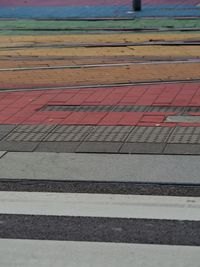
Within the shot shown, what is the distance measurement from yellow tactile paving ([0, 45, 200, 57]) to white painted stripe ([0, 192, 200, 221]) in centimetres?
841

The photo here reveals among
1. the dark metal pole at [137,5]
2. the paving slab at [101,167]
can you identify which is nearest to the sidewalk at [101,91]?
the paving slab at [101,167]

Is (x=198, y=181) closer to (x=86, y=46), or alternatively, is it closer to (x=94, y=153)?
(x=94, y=153)

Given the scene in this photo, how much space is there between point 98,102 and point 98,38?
730 centimetres

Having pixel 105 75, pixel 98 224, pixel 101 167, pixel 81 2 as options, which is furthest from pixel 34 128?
pixel 81 2

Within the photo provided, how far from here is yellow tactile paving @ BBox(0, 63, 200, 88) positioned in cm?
1129

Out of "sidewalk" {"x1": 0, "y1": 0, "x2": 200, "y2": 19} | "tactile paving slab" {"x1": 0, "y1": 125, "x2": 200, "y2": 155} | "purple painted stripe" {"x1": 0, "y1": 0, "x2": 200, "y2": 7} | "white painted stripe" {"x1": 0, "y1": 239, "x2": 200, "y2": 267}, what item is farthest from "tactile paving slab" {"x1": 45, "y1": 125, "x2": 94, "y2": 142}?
"purple painted stripe" {"x1": 0, "y1": 0, "x2": 200, "y2": 7}

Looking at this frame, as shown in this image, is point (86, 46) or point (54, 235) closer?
point (54, 235)

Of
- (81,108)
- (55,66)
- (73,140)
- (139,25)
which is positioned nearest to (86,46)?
(55,66)

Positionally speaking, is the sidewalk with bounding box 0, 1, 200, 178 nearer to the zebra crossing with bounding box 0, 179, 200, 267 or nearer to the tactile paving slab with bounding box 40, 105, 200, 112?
the tactile paving slab with bounding box 40, 105, 200, 112

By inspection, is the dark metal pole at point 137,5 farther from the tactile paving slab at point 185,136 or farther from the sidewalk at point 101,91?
the tactile paving slab at point 185,136

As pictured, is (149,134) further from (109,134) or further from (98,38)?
(98,38)

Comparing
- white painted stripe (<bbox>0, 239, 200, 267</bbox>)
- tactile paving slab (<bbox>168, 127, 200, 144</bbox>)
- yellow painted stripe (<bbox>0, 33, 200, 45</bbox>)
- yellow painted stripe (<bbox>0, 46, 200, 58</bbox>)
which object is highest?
white painted stripe (<bbox>0, 239, 200, 267</bbox>)

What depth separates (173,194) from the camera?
582 cm

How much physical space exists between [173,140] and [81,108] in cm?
213
